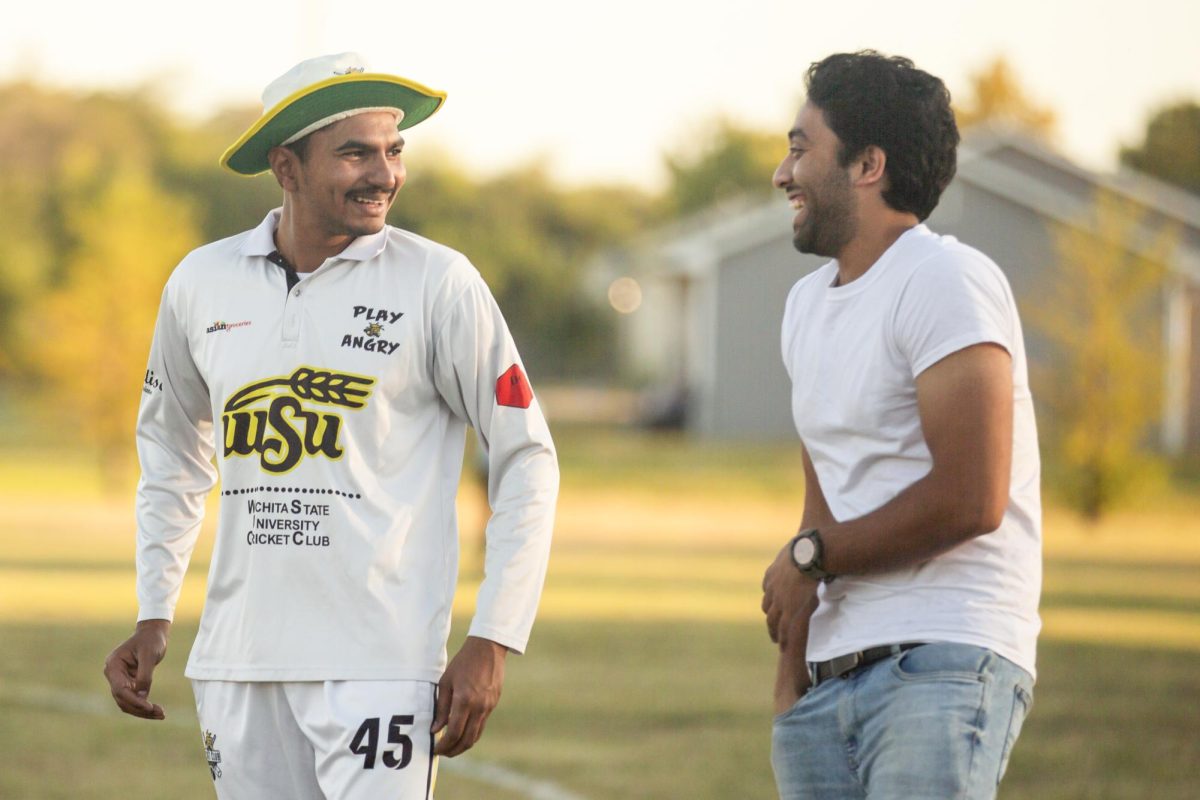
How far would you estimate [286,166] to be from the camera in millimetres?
4145

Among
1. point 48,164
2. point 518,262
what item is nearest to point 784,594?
point 518,262

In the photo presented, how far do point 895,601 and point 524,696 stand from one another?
807 centimetres

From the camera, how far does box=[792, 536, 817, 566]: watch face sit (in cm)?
366

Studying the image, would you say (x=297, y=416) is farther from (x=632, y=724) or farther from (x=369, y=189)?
(x=632, y=724)

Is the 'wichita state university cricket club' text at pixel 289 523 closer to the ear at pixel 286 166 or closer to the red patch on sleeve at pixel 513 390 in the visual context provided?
the red patch on sleeve at pixel 513 390

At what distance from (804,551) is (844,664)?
0.24 m

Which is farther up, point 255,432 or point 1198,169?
point 1198,169

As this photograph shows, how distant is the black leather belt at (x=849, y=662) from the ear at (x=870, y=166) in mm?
927

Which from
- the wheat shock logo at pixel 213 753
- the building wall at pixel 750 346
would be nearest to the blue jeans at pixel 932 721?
the wheat shock logo at pixel 213 753

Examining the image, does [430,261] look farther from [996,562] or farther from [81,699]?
[81,699]

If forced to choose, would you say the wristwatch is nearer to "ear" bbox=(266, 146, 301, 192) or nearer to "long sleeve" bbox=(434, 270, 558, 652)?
"long sleeve" bbox=(434, 270, 558, 652)

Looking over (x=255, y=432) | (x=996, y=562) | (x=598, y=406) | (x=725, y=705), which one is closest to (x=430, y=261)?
(x=255, y=432)

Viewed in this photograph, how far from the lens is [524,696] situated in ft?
37.6

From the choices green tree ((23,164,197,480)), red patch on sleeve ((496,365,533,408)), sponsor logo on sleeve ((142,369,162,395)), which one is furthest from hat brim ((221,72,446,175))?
green tree ((23,164,197,480))
